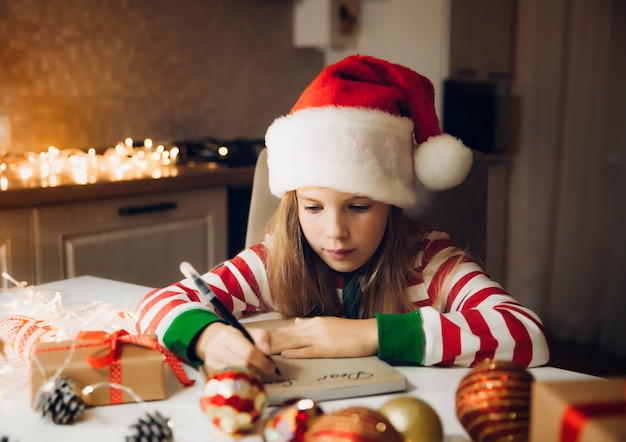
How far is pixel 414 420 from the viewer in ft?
1.79

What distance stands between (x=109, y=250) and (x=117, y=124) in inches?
32.8

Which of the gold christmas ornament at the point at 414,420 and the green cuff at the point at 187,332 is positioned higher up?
the gold christmas ornament at the point at 414,420

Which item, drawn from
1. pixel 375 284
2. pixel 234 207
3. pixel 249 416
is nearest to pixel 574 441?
pixel 249 416

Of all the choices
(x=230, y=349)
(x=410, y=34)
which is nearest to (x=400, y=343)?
(x=230, y=349)

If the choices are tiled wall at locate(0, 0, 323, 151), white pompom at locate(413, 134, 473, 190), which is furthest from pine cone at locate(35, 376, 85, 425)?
tiled wall at locate(0, 0, 323, 151)

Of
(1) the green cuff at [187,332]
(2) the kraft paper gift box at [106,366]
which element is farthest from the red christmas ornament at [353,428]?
(1) the green cuff at [187,332]

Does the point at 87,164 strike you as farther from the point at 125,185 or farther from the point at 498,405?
the point at 498,405

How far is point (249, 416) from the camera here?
0.60 meters

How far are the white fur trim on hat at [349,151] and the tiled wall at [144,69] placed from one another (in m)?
1.65

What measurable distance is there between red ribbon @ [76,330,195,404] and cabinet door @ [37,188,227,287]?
4.06ft

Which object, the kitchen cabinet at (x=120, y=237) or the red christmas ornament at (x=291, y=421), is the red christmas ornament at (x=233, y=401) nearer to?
the red christmas ornament at (x=291, y=421)

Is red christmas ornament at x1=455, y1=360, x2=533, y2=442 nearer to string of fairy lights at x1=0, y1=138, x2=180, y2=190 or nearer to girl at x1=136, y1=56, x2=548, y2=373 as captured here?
girl at x1=136, y1=56, x2=548, y2=373

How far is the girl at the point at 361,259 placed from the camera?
827mm

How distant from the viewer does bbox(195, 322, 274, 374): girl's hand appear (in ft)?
2.38
